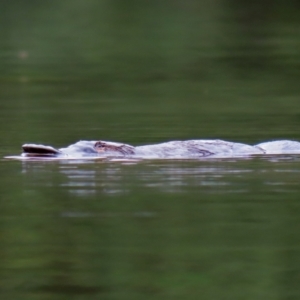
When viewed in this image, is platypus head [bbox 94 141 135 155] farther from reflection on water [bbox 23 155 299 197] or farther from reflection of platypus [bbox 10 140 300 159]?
reflection on water [bbox 23 155 299 197]

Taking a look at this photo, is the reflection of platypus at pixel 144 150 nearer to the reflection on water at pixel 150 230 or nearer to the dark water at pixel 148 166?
the dark water at pixel 148 166

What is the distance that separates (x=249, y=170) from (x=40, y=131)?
16.6ft

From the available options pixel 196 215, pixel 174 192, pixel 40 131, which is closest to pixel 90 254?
pixel 196 215

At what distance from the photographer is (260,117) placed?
16.4 metres

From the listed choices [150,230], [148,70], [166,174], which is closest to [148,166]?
[166,174]

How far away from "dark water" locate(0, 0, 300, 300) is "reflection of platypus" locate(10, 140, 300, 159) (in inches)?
11.5

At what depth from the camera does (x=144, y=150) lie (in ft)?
34.2

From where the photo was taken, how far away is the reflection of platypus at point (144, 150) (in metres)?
10.1

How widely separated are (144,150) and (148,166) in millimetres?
779

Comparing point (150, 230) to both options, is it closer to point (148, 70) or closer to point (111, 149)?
point (111, 149)

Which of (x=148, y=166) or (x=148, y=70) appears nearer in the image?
(x=148, y=166)

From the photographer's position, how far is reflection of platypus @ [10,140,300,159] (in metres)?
10.1

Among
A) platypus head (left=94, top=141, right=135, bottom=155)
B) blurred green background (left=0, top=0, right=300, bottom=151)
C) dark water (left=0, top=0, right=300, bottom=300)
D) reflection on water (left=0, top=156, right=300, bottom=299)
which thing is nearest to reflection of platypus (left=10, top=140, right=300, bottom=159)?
platypus head (left=94, top=141, right=135, bottom=155)

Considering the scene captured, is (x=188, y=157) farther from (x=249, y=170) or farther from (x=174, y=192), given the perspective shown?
(x=174, y=192)
